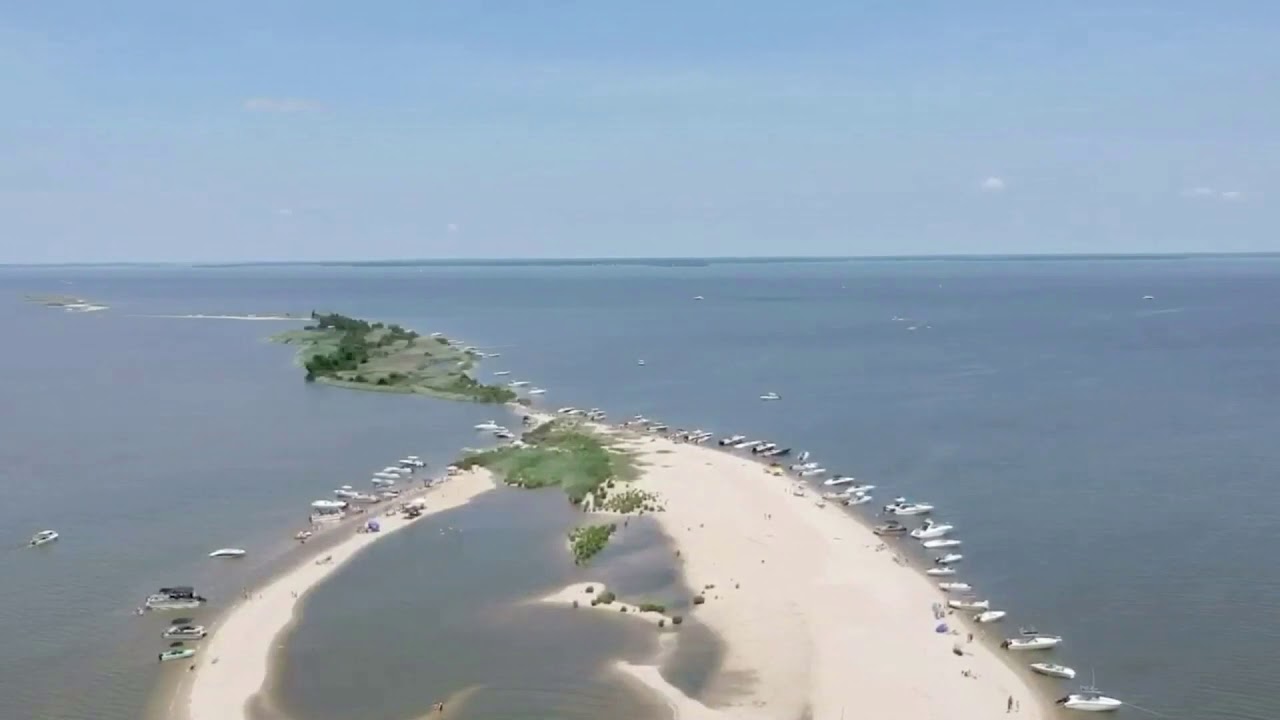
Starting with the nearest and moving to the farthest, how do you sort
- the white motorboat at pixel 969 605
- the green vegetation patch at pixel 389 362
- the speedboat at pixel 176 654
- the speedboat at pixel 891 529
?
1. the speedboat at pixel 176 654
2. the white motorboat at pixel 969 605
3. the speedboat at pixel 891 529
4. the green vegetation patch at pixel 389 362

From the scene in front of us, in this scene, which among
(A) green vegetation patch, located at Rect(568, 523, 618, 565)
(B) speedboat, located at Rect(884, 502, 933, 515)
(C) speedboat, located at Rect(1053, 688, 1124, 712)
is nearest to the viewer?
(C) speedboat, located at Rect(1053, 688, 1124, 712)

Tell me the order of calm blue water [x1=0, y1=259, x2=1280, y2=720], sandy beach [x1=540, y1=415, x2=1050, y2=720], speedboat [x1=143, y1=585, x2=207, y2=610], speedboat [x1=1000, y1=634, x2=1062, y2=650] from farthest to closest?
speedboat [x1=143, y1=585, x2=207, y2=610] < calm blue water [x1=0, y1=259, x2=1280, y2=720] < speedboat [x1=1000, y1=634, x2=1062, y2=650] < sandy beach [x1=540, y1=415, x2=1050, y2=720]

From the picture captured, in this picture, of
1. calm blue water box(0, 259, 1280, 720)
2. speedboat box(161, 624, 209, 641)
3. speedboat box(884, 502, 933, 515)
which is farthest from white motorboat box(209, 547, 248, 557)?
speedboat box(884, 502, 933, 515)

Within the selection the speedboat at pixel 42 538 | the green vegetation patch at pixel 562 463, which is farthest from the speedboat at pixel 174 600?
the green vegetation patch at pixel 562 463

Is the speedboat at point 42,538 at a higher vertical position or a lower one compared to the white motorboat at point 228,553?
lower

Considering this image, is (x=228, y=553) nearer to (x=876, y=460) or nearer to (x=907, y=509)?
(x=907, y=509)

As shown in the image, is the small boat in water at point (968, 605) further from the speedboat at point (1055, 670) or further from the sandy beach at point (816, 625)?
the speedboat at point (1055, 670)

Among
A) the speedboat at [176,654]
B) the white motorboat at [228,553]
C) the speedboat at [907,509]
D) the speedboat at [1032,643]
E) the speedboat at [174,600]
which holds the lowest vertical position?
the speedboat at [176,654]

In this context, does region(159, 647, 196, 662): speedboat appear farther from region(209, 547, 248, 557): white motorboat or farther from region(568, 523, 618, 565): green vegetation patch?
region(568, 523, 618, 565): green vegetation patch

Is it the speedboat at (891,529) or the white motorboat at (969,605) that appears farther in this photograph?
the speedboat at (891,529)
